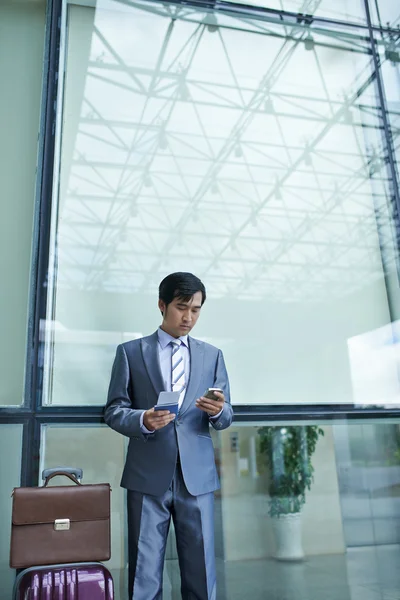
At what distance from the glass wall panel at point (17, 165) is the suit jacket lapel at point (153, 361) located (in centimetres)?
100

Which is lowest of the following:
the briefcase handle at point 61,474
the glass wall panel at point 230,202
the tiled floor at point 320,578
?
the tiled floor at point 320,578

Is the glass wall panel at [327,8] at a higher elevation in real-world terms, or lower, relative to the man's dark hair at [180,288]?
higher

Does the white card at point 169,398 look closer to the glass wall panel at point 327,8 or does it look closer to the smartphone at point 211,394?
the smartphone at point 211,394

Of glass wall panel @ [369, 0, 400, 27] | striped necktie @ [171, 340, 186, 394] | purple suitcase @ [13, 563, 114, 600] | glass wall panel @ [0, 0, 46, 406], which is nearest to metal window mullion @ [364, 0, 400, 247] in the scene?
glass wall panel @ [369, 0, 400, 27]

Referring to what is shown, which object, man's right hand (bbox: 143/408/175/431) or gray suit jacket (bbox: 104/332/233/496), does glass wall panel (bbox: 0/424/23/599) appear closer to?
gray suit jacket (bbox: 104/332/233/496)

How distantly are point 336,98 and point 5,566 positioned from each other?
4377mm

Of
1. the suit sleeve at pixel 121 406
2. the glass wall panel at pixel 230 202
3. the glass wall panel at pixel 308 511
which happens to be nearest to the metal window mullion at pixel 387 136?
the glass wall panel at pixel 230 202

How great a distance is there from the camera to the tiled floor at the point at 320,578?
3.59 metres

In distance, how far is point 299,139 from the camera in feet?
15.0

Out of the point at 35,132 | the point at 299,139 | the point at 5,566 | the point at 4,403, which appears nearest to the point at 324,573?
the point at 5,566

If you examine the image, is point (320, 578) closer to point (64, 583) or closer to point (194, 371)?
point (194, 371)

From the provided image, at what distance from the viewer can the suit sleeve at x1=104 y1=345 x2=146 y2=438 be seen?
257 centimetres

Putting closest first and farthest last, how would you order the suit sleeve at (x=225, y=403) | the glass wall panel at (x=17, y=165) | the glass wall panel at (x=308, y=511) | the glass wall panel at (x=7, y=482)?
the suit sleeve at (x=225, y=403)
the glass wall panel at (x=7, y=482)
the glass wall panel at (x=17, y=165)
the glass wall panel at (x=308, y=511)

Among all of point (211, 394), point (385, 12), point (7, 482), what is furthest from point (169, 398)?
point (385, 12)
